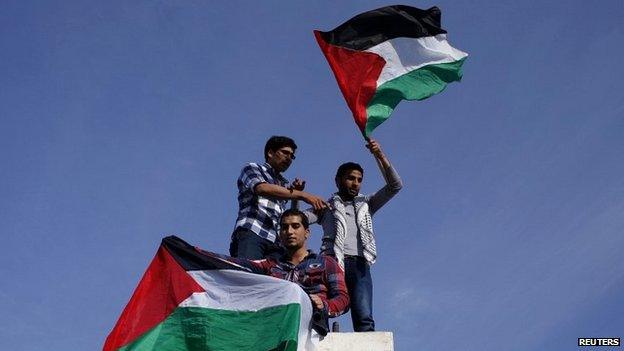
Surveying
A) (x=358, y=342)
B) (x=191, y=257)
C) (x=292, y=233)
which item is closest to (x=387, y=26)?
(x=292, y=233)

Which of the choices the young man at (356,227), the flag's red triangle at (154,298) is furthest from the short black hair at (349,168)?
the flag's red triangle at (154,298)

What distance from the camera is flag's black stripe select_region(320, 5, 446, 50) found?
11.7 metres

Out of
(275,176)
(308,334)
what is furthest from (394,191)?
(308,334)

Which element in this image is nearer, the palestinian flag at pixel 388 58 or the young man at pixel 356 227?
the young man at pixel 356 227

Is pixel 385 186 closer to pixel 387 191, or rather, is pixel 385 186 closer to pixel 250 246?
pixel 387 191

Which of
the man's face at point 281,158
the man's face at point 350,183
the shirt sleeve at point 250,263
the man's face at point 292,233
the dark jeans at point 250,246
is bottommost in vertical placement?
the shirt sleeve at point 250,263

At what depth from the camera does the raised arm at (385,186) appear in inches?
359

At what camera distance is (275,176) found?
914 centimetres

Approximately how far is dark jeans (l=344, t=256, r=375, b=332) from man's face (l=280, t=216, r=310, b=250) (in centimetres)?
89

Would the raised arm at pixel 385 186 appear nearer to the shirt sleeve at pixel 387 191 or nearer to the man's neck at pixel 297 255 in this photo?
the shirt sleeve at pixel 387 191

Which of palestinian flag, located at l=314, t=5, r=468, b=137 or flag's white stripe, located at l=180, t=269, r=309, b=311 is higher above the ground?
palestinian flag, located at l=314, t=5, r=468, b=137

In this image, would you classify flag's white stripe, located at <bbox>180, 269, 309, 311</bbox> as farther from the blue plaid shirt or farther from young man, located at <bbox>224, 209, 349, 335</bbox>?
the blue plaid shirt

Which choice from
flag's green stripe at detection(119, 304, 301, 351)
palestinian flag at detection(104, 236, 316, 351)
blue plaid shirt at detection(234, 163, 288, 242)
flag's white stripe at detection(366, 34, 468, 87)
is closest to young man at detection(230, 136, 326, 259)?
blue plaid shirt at detection(234, 163, 288, 242)

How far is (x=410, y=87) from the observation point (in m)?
11.3
